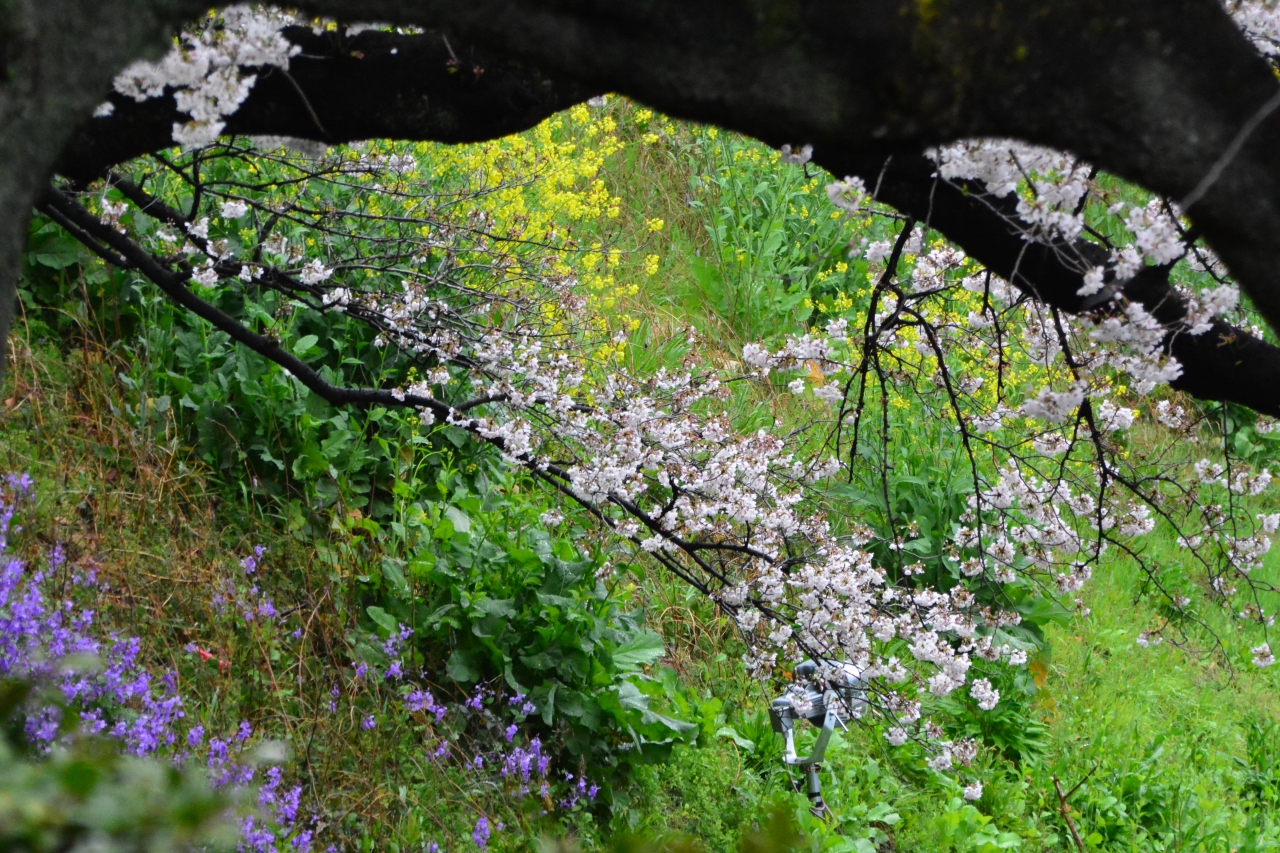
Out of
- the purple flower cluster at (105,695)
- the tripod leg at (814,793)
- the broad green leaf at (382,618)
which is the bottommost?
the purple flower cluster at (105,695)

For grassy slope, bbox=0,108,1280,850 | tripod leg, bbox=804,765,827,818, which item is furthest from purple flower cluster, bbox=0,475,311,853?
tripod leg, bbox=804,765,827,818

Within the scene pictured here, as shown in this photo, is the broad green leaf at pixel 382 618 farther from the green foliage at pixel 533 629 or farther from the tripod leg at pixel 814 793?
the tripod leg at pixel 814 793

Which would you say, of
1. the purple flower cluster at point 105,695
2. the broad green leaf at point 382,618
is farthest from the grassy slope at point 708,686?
the purple flower cluster at point 105,695

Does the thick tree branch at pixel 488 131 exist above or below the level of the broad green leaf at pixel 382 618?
above

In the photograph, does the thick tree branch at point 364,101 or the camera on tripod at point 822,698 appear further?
the camera on tripod at point 822,698

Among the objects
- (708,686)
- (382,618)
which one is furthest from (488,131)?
(708,686)

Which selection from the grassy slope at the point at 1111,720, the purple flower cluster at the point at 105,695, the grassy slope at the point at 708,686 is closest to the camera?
the purple flower cluster at the point at 105,695

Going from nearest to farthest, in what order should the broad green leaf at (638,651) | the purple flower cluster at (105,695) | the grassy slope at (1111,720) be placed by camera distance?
the purple flower cluster at (105,695) → the broad green leaf at (638,651) → the grassy slope at (1111,720)

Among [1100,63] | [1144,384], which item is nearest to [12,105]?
[1100,63]

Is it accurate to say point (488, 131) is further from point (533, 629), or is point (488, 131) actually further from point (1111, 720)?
point (1111, 720)

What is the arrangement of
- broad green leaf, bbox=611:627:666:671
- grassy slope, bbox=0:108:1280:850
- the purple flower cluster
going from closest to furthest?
the purple flower cluster → grassy slope, bbox=0:108:1280:850 → broad green leaf, bbox=611:627:666:671

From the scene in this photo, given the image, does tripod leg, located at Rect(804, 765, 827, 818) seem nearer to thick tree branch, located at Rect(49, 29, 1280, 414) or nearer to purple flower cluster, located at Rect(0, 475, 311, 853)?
purple flower cluster, located at Rect(0, 475, 311, 853)

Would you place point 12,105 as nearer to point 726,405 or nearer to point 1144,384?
point 1144,384

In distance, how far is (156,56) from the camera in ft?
5.11
